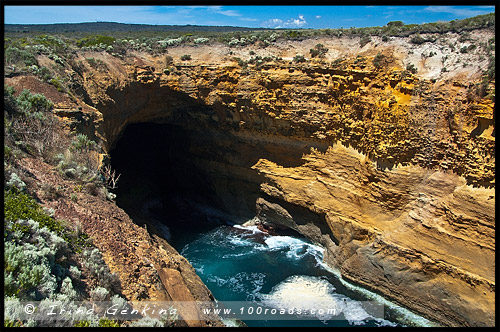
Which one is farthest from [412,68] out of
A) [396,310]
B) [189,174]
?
[189,174]

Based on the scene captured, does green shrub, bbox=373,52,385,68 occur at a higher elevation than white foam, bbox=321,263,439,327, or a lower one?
higher

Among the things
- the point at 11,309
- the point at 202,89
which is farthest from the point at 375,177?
the point at 11,309

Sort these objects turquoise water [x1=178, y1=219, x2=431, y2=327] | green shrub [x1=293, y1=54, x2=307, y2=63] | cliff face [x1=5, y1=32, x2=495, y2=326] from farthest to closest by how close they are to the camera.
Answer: green shrub [x1=293, y1=54, x2=307, y2=63] < turquoise water [x1=178, y1=219, x2=431, y2=327] < cliff face [x1=5, y1=32, x2=495, y2=326]

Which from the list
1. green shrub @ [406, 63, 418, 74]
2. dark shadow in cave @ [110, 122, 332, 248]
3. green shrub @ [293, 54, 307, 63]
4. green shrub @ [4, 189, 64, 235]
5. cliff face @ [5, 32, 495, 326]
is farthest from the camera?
dark shadow in cave @ [110, 122, 332, 248]

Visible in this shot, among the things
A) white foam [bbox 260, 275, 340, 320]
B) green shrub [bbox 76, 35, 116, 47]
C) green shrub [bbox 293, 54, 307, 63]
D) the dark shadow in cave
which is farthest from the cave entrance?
green shrub [bbox 293, 54, 307, 63]

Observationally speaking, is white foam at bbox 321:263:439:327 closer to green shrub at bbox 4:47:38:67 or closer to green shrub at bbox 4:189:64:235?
green shrub at bbox 4:189:64:235

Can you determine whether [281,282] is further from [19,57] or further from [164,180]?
[19,57]

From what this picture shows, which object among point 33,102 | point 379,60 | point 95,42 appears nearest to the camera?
point 33,102
